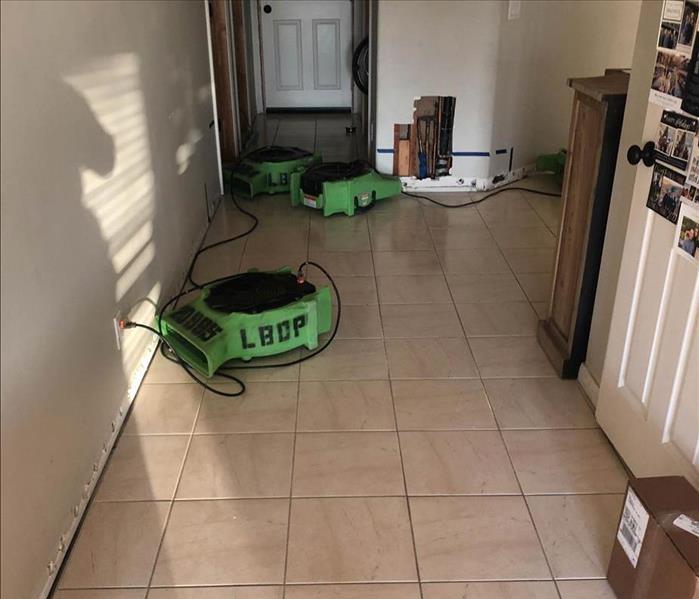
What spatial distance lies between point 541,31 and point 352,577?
3.96 m

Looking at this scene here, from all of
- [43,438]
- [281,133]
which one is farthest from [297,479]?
[281,133]

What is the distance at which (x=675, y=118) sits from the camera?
5.83ft

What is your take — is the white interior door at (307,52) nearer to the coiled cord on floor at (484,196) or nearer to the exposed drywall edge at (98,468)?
the coiled cord on floor at (484,196)

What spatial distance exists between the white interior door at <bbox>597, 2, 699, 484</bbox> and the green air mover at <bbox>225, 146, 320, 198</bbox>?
2.86m

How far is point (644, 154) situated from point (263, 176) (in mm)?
3158

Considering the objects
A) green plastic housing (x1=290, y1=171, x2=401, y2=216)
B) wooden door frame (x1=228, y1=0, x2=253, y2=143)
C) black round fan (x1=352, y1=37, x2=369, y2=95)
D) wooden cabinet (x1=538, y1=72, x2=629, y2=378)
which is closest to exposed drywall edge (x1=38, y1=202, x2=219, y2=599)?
wooden cabinet (x1=538, y1=72, x2=629, y2=378)

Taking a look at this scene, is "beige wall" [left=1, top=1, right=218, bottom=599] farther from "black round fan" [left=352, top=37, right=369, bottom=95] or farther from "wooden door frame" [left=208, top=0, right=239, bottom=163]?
"black round fan" [left=352, top=37, right=369, bottom=95]

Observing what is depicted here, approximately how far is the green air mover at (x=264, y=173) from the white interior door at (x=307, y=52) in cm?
274

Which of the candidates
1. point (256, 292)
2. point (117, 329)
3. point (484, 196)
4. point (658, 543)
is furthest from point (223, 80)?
point (658, 543)

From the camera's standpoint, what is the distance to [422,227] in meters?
4.22

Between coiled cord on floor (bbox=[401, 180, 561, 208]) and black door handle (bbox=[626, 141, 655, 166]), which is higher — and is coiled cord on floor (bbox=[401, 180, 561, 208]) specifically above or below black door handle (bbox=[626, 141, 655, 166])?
below

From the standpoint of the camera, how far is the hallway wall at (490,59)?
14.7 feet

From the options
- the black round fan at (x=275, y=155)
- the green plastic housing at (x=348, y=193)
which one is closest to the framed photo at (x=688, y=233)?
the green plastic housing at (x=348, y=193)

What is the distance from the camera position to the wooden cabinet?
2.29m
